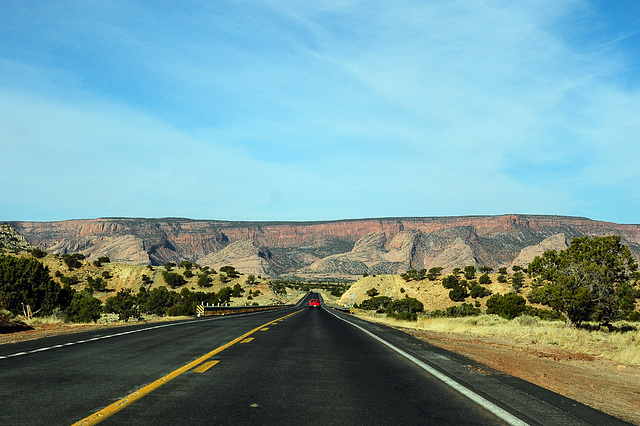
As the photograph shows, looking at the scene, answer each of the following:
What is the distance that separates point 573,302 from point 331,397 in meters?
25.1

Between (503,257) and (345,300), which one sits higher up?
(503,257)

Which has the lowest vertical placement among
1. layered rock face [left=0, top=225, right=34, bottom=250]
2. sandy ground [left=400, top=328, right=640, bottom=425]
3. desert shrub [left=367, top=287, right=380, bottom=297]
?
desert shrub [left=367, top=287, right=380, bottom=297]

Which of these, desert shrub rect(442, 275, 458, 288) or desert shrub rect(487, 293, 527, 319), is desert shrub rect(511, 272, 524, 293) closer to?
desert shrub rect(442, 275, 458, 288)

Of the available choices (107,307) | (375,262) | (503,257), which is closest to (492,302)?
(107,307)

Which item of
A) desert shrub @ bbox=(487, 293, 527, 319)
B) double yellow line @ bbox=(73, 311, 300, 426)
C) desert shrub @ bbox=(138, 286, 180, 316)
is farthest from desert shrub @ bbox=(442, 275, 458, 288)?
double yellow line @ bbox=(73, 311, 300, 426)

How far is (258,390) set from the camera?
6480mm

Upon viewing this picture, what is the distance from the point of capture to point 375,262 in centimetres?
18662

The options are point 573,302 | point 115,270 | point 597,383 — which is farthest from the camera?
point 115,270

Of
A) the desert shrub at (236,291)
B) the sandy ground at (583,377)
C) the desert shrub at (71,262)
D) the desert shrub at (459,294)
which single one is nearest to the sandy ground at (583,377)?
the sandy ground at (583,377)

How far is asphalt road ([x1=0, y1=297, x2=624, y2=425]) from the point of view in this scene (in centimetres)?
516

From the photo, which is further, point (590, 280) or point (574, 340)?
point (590, 280)

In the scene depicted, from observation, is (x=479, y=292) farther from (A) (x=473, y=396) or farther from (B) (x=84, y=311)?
(A) (x=473, y=396)

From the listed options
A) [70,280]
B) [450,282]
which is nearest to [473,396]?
[450,282]

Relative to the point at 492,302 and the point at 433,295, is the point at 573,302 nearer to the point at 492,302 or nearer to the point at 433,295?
the point at 492,302
